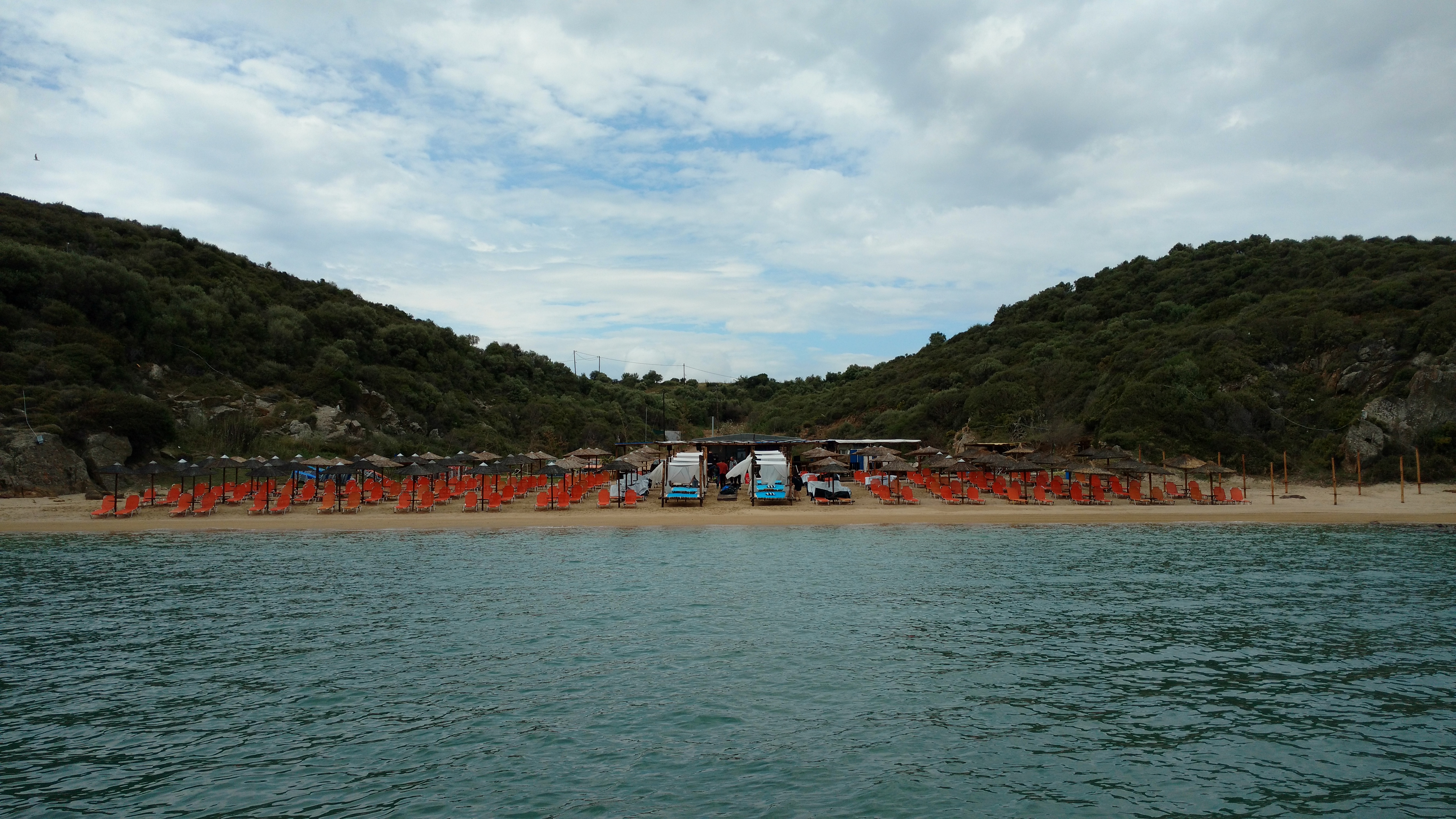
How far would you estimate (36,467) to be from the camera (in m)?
25.6

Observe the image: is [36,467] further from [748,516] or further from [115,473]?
[748,516]

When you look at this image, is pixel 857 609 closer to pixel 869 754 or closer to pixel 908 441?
pixel 869 754

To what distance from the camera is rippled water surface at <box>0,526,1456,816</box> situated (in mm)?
6297

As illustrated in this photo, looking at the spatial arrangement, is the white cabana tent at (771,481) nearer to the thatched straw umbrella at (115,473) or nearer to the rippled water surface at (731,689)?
the rippled water surface at (731,689)

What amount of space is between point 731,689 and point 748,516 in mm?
14494

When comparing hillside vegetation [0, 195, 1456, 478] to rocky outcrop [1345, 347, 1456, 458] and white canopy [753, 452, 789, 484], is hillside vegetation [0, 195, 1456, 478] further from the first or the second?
white canopy [753, 452, 789, 484]

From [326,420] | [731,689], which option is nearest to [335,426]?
[326,420]

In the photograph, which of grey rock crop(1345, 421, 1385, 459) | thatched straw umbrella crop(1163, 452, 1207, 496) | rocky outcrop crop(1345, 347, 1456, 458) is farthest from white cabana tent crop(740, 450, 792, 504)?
rocky outcrop crop(1345, 347, 1456, 458)

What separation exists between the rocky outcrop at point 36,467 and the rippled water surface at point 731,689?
40.2 ft

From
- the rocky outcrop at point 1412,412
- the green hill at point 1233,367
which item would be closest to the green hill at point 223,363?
the green hill at point 1233,367

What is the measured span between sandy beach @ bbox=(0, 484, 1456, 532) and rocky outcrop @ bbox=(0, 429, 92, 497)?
78 cm

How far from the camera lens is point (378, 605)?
12695 mm

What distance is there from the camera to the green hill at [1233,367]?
30656 mm

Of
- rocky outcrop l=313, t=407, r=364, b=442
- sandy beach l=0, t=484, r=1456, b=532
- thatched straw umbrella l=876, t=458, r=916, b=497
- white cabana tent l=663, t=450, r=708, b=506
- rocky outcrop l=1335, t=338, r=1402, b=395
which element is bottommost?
sandy beach l=0, t=484, r=1456, b=532
